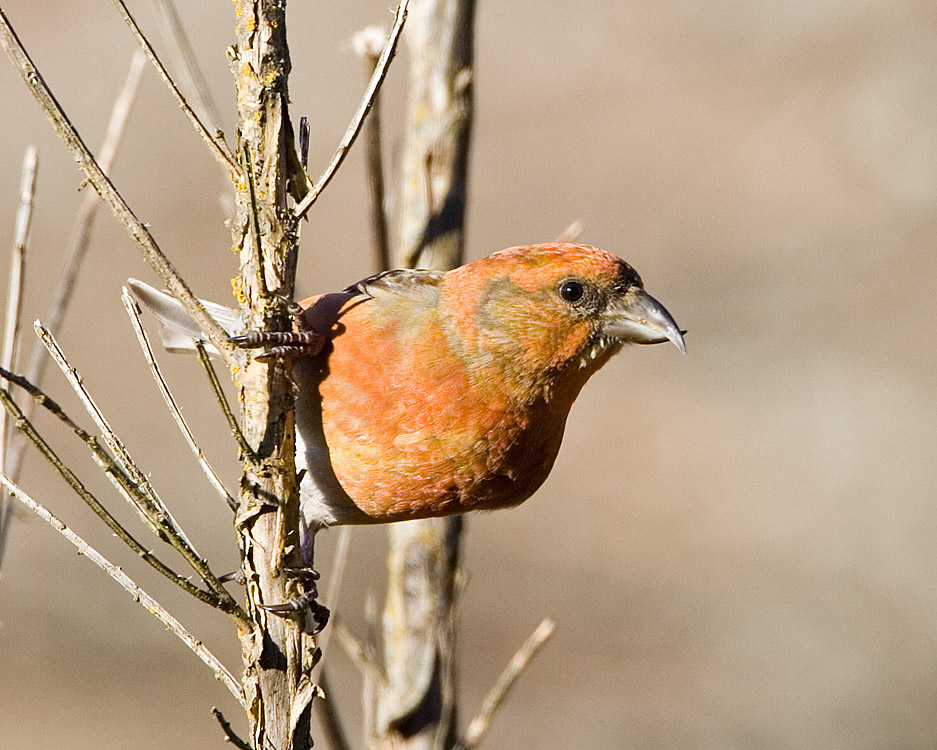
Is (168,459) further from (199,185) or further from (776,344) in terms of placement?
(776,344)

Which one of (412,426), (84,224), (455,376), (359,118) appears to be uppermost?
(84,224)

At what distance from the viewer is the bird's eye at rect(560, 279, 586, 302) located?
2.98 meters

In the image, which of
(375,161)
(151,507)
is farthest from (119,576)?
(375,161)

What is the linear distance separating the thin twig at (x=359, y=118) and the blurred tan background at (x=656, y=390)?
6.87 metres

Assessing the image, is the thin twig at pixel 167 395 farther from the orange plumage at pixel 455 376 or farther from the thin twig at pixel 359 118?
the orange plumage at pixel 455 376

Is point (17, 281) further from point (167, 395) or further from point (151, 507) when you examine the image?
point (151, 507)

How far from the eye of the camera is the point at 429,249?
146 inches

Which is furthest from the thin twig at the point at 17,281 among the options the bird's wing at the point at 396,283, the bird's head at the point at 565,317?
the bird's head at the point at 565,317

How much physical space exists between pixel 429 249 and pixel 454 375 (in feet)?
2.92

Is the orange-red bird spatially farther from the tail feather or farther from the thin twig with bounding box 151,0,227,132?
the thin twig with bounding box 151,0,227,132

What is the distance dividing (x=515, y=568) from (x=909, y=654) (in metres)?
3.11

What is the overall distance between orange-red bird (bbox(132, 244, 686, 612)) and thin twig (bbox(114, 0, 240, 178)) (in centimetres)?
81

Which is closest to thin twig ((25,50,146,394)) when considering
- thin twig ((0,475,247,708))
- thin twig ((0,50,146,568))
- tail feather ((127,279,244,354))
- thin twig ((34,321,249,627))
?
thin twig ((0,50,146,568))

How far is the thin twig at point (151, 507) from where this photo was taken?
1.97 m
